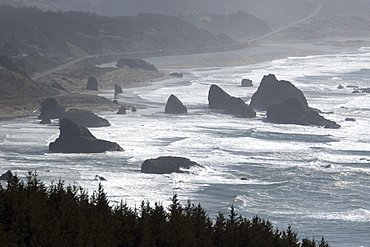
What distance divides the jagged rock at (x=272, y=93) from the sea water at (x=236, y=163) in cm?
449

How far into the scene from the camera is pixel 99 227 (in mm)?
27062

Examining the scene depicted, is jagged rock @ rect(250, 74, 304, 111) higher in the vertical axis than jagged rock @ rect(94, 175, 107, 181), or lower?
higher

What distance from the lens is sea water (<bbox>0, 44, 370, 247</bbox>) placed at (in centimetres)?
4584

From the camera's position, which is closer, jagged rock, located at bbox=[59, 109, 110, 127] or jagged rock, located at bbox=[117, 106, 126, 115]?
jagged rock, located at bbox=[59, 109, 110, 127]

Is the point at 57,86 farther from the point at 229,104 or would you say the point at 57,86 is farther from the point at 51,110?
the point at 229,104

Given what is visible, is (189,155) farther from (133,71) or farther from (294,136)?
(133,71)

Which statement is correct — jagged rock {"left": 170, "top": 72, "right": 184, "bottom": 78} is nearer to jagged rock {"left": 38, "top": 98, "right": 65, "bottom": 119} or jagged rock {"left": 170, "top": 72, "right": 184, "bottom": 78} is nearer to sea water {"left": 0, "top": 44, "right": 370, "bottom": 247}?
sea water {"left": 0, "top": 44, "right": 370, "bottom": 247}

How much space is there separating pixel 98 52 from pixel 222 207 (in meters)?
136

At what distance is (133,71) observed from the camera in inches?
5453

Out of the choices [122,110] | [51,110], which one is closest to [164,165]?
[51,110]

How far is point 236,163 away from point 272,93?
117 ft

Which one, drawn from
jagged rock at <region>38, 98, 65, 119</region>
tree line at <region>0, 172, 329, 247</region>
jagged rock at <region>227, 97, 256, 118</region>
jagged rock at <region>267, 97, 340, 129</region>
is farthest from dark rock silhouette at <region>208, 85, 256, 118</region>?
tree line at <region>0, 172, 329, 247</region>

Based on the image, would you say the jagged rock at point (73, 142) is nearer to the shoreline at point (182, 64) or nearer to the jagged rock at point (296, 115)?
the shoreline at point (182, 64)

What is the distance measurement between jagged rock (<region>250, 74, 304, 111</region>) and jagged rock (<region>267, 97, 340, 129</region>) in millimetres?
8131
